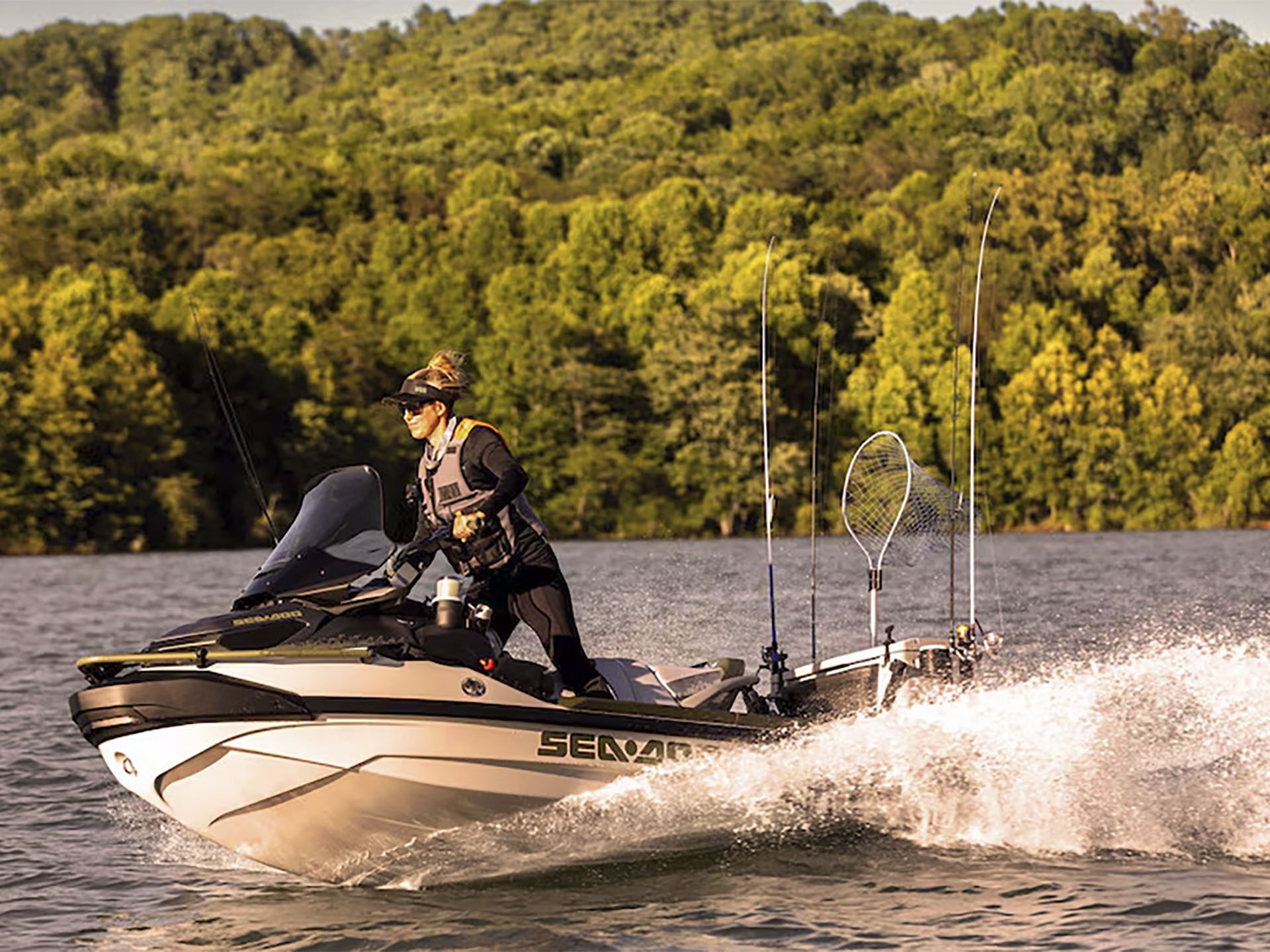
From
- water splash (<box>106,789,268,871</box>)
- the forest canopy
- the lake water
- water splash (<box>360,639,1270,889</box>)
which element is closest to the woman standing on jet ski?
water splash (<box>360,639,1270,889</box>)

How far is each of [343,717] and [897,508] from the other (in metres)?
3.81

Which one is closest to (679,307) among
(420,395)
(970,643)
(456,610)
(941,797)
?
(970,643)

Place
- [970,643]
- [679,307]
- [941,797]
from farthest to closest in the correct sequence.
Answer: [679,307] → [970,643] → [941,797]

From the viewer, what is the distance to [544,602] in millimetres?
10055

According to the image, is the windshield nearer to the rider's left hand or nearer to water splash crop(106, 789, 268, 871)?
the rider's left hand

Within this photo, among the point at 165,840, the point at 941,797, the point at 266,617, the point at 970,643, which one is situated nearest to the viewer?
the point at 266,617

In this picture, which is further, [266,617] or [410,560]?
[410,560]

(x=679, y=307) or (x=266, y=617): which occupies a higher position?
(x=679, y=307)

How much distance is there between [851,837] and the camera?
10.9 metres

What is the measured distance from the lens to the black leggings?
1004cm

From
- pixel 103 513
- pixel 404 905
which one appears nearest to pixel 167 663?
pixel 404 905

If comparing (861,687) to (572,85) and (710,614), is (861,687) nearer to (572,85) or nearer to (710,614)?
(710,614)

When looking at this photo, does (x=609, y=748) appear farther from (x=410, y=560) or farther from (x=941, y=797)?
(x=941, y=797)

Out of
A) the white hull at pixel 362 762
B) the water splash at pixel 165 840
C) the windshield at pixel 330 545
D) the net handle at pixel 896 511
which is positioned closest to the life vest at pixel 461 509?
the windshield at pixel 330 545
